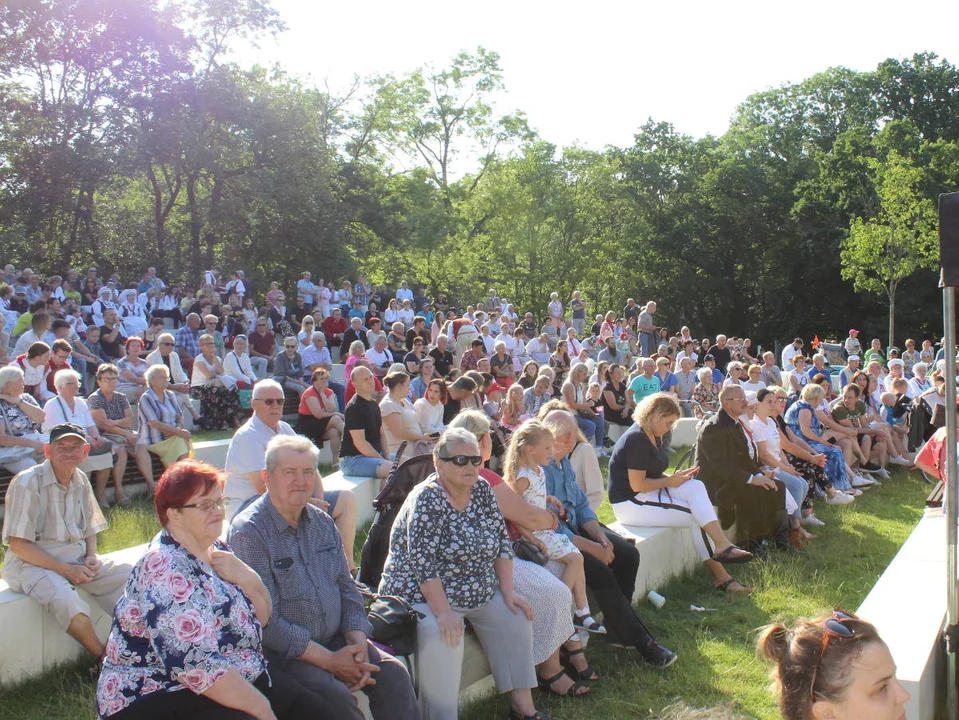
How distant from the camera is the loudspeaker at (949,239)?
12.9ft

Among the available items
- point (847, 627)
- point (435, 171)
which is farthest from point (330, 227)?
point (847, 627)

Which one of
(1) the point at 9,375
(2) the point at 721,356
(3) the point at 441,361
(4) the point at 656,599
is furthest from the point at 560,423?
(2) the point at 721,356

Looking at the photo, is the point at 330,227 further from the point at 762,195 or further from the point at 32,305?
the point at 762,195

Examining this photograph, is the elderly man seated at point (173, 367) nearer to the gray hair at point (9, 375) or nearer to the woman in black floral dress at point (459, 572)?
the gray hair at point (9, 375)

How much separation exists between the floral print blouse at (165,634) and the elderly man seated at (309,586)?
25.0 inches

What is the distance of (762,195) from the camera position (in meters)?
40.4

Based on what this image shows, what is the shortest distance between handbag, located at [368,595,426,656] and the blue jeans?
7495 millimetres

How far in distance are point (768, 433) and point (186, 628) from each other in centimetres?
672

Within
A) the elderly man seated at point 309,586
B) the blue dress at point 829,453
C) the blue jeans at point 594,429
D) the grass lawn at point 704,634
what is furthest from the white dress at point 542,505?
the blue jeans at point 594,429

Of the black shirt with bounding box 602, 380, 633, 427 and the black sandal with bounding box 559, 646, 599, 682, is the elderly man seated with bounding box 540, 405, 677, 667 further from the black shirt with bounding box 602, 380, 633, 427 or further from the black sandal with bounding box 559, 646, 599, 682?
the black shirt with bounding box 602, 380, 633, 427

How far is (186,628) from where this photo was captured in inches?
112

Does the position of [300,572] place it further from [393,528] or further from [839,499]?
[839,499]

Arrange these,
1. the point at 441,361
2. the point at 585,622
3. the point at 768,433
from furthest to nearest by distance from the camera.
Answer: the point at 441,361 < the point at 768,433 < the point at 585,622

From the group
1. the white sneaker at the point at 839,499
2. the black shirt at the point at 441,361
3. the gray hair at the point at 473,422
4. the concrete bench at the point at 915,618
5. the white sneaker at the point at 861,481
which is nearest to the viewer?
the concrete bench at the point at 915,618
